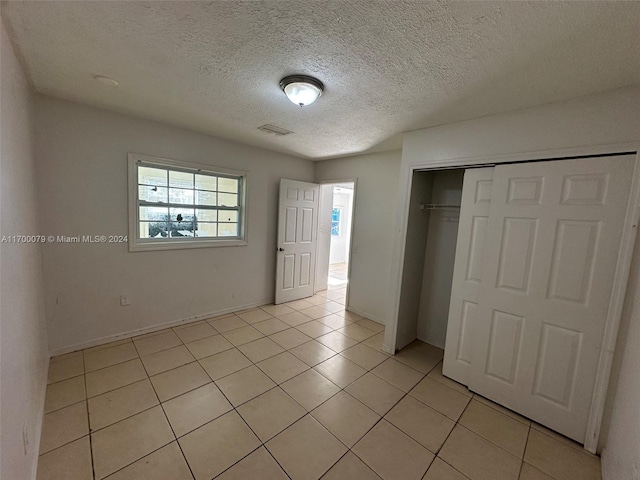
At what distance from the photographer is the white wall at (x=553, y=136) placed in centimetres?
156

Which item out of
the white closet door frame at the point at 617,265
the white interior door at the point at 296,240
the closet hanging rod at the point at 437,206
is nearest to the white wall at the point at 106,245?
the white interior door at the point at 296,240

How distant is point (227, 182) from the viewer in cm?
361

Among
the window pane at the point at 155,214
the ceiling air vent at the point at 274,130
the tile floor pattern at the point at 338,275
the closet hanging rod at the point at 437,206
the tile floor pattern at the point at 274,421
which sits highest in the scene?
the ceiling air vent at the point at 274,130

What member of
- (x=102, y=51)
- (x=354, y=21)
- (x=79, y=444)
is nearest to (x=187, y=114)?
(x=102, y=51)

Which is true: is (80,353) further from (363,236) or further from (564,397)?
(564,397)

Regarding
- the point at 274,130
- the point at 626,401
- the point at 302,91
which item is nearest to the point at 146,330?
the point at 274,130

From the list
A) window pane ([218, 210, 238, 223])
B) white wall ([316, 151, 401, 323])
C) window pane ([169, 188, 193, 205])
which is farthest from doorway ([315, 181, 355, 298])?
window pane ([169, 188, 193, 205])

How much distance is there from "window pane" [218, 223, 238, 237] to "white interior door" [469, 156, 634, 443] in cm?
315

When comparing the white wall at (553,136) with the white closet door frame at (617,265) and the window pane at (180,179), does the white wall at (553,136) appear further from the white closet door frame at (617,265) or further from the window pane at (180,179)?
the window pane at (180,179)

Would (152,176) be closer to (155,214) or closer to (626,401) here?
(155,214)

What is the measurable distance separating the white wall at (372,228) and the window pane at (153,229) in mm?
2578

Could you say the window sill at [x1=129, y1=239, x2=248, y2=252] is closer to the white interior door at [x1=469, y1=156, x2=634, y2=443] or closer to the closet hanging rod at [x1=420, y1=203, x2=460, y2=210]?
the closet hanging rod at [x1=420, y1=203, x2=460, y2=210]

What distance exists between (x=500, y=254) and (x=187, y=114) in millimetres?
3202

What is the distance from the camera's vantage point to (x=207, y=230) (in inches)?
137
